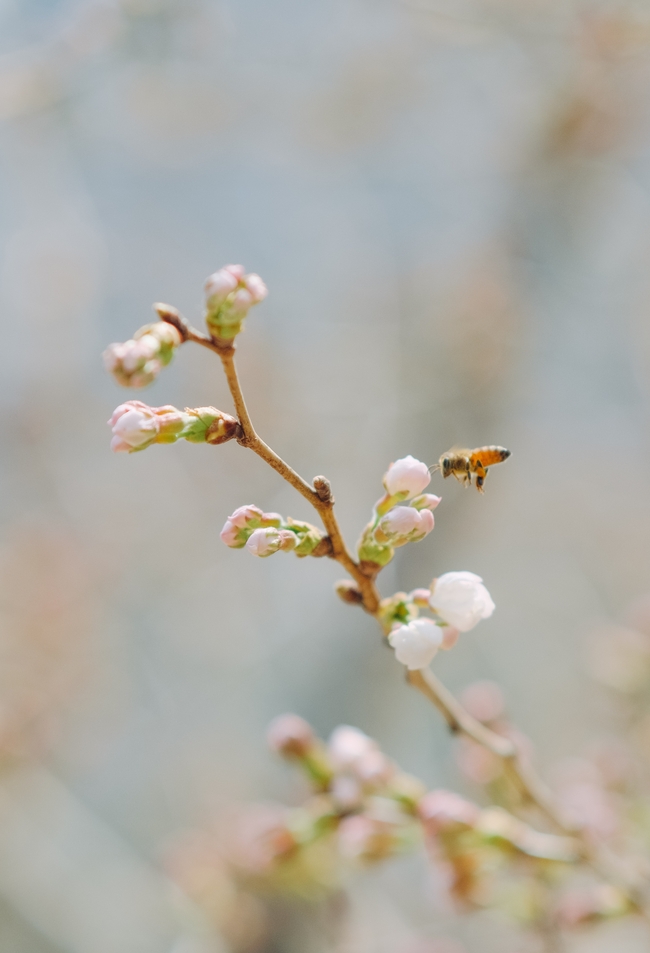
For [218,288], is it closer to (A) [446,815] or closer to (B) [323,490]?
(B) [323,490]

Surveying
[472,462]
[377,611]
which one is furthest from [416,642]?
[472,462]

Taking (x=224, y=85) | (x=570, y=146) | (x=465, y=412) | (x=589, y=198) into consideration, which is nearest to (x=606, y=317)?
(x=589, y=198)

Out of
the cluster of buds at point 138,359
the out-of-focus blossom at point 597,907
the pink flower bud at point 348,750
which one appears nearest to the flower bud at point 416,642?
the cluster of buds at point 138,359

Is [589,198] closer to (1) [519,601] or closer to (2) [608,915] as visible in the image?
(1) [519,601]

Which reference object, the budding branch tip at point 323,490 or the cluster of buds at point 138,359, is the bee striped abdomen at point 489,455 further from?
the cluster of buds at point 138,359

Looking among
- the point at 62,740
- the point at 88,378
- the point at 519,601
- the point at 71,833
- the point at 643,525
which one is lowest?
the point at 71,833

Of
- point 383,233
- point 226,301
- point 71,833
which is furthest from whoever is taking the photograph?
point 383,233

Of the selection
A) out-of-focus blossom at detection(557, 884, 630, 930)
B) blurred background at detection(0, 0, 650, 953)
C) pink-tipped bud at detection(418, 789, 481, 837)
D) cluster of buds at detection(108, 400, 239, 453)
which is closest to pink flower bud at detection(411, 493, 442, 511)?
cluster of buds at detection(108, 400, 239, 453)

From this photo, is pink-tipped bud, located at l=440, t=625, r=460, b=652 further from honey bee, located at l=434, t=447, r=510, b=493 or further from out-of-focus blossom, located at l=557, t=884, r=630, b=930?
out-of-focus blossom, located at l=557, t=884, r=630, b=930
